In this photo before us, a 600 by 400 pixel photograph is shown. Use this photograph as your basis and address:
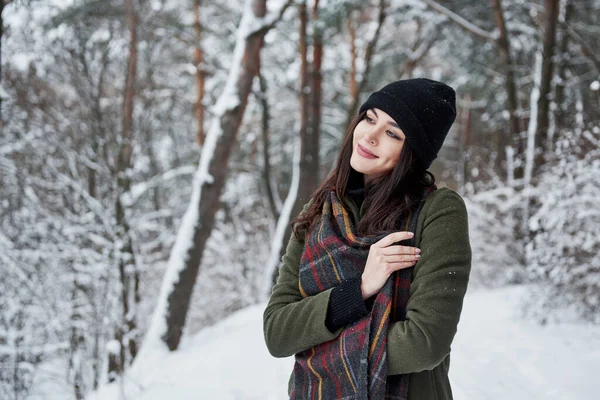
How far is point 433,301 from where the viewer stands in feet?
4.24

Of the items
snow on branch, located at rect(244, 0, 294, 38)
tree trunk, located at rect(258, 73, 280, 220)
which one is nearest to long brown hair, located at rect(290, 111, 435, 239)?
snow on branch, located at rect(244, 0, 294, 38)

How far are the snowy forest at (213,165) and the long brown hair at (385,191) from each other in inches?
87.0

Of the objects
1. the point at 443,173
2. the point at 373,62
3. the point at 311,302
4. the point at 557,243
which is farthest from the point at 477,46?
the point at 311,302

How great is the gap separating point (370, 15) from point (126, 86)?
22.4 feet

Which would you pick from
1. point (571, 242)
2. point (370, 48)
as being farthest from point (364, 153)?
point (370, 48)

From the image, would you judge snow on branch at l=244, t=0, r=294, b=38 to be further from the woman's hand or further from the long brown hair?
the woman's hand

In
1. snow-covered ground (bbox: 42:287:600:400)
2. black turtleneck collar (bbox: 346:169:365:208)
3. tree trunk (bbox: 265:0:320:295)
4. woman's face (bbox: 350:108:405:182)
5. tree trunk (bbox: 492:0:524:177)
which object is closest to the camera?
woman's face (bbox: 350:108:405:182)

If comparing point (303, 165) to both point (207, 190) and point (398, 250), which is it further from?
point (398, 250)

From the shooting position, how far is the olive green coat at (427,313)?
1292 millimetres

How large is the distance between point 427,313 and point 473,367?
2737mm

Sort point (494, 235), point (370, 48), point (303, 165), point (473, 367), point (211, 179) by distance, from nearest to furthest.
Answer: point (473, 367) < point (211, 179) < point (494, 235) < point (303, 165) < point (370, 48)

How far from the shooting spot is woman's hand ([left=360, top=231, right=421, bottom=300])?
1355mm

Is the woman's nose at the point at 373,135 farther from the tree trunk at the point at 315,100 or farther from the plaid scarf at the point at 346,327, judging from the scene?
the tree trunk at the point at 315,100

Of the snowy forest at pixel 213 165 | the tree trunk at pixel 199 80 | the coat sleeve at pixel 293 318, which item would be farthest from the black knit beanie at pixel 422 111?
the tree trunk at pixel 199 80
